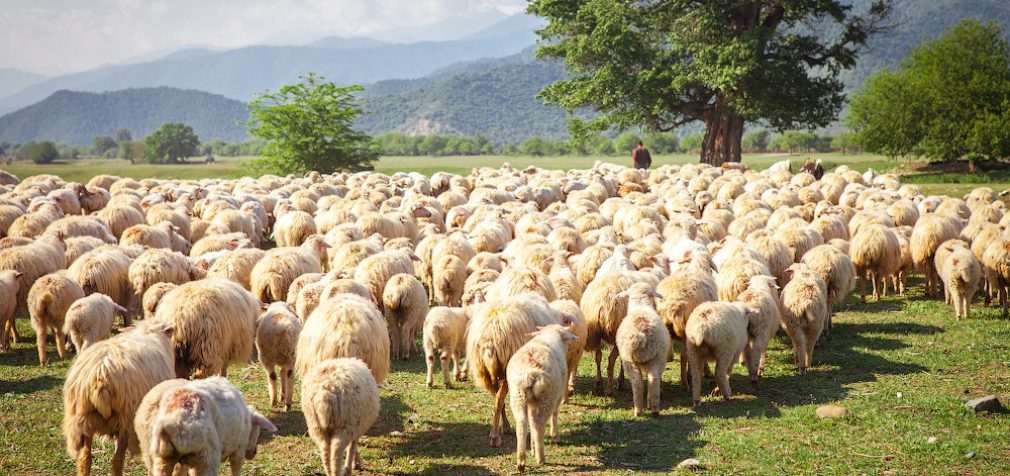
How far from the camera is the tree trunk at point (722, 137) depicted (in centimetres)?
4194

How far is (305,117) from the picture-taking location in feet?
149

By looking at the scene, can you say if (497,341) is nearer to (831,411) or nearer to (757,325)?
(757,325)

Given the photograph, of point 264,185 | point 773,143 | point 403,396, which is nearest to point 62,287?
point 403,396

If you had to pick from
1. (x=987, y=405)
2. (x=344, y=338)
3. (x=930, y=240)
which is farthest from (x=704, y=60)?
(x=344, y=338)

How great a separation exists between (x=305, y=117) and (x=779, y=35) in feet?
80.6

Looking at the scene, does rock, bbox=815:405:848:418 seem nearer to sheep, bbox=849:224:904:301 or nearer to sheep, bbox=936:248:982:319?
sheep, bbox=936:248:982:319

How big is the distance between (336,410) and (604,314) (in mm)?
4573

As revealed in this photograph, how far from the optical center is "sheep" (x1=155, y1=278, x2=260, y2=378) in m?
9.60

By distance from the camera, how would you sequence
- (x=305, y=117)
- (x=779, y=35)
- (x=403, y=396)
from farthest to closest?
(x=305, y=117)
(x=779, y=35)
(x=403, y=396)

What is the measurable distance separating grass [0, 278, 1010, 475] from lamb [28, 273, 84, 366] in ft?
1.88

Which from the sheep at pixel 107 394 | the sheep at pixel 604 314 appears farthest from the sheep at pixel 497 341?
the sheep at pixel 107 394

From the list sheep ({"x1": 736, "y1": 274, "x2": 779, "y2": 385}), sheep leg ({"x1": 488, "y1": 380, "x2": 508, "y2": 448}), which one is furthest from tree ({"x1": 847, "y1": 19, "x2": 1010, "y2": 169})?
sheep leg ({"x1": 488, "y1": 380, "x2": 508, "y2": 448})

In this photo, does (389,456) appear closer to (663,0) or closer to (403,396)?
(403,396)

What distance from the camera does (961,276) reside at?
558 inches
